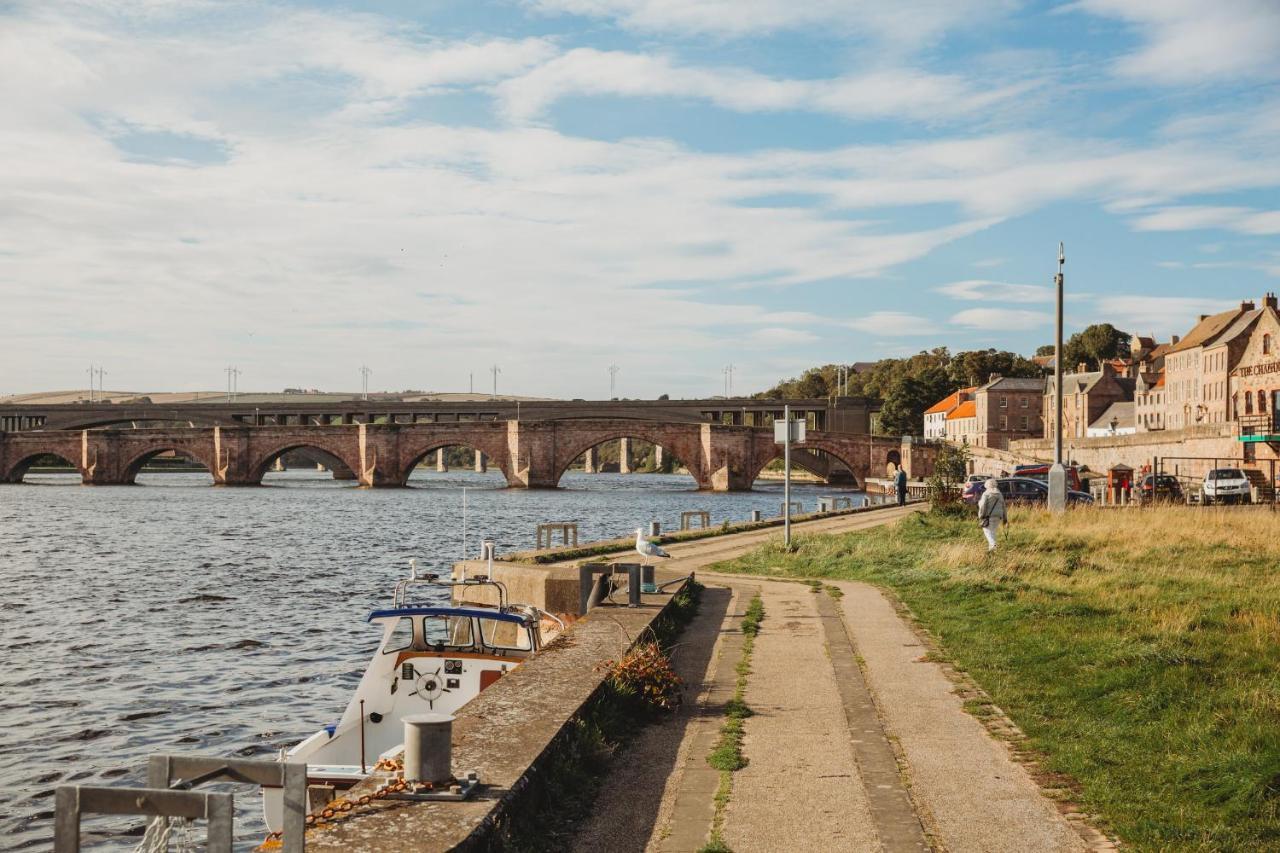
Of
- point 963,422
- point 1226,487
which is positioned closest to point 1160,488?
point 1226,487

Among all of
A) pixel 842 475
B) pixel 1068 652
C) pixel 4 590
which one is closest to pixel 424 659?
pixel 1068 652

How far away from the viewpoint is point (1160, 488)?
165 feet

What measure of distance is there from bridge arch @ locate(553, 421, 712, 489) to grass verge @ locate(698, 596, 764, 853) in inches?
4149

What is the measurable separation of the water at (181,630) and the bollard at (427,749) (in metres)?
7.32

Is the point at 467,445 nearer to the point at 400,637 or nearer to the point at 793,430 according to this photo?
the point at 793,430

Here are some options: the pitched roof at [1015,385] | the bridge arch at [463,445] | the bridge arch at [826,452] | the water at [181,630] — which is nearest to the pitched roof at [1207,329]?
the pitched roof at [1015,385]

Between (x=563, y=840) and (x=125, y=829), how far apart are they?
8.87 m

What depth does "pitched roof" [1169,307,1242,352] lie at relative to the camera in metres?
111

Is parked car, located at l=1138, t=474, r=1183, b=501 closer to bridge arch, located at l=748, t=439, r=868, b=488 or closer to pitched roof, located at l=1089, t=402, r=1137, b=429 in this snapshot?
bridge arch, located at l=748, t=439, r=868, b=488

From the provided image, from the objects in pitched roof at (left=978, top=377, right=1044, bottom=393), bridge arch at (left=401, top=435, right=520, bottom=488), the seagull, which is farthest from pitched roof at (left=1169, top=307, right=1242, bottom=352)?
the seagull

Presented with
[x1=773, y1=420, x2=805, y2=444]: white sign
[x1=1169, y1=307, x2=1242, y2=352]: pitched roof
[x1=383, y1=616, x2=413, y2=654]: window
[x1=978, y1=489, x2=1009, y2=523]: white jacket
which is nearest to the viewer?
[x1=383, y1=616, x2=413, y2=654]: window

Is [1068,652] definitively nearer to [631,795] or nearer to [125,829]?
[631,795]

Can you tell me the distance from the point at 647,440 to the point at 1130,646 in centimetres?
10927

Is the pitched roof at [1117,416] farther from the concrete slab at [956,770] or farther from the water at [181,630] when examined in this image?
the concrete slab at [956,770]
